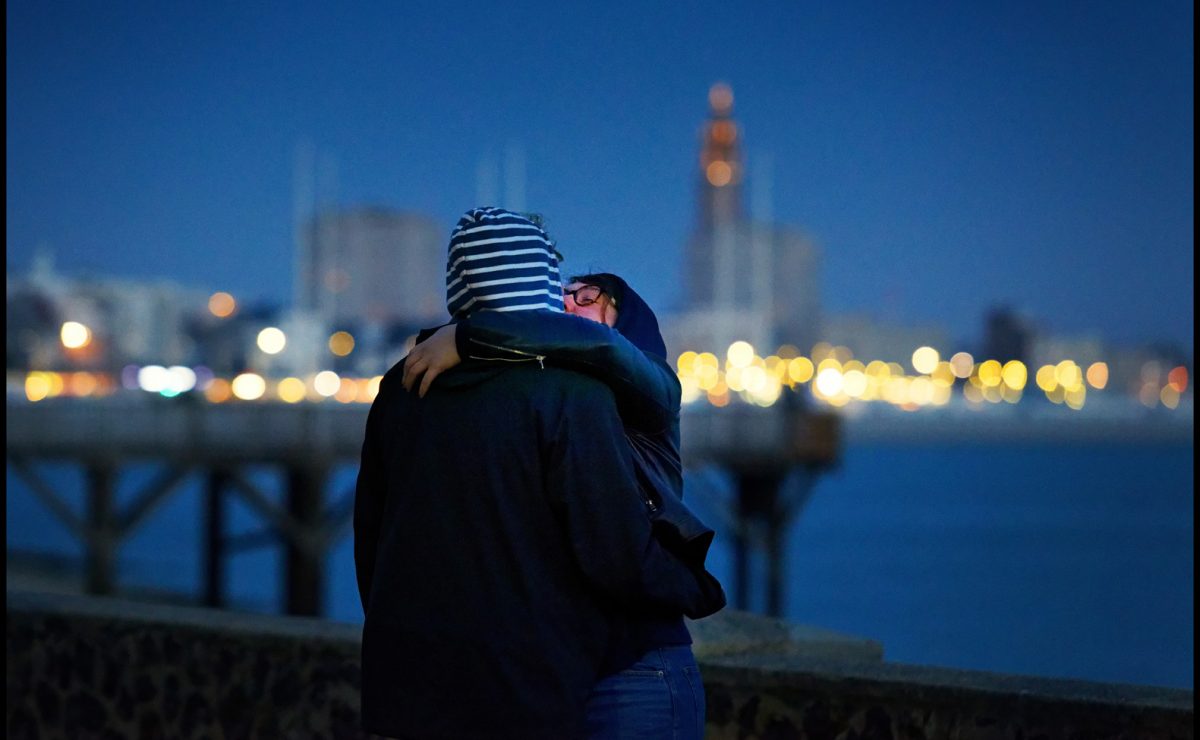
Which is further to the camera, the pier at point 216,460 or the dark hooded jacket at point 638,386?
the pier at point 216,460

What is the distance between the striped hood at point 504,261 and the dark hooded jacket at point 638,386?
10 centimetres

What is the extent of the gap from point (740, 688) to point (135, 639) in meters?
2.19

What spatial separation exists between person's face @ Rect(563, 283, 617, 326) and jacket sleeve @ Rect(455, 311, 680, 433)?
0.27m

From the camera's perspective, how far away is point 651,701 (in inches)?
109

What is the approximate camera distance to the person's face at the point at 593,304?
303 centimetres

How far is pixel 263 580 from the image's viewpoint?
173 feet

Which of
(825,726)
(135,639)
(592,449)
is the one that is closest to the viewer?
(592,449)

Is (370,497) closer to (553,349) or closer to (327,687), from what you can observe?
(553,349)

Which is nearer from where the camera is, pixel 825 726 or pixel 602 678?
pixel 602 678

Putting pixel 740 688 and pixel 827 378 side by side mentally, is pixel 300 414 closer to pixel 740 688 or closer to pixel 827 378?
pixel 740 688

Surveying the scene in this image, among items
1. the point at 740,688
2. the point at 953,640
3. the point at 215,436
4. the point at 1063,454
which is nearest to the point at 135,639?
the point at 740,688

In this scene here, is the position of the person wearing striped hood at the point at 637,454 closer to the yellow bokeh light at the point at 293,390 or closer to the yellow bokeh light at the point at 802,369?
the yellow bokeh light at the point at 293,390

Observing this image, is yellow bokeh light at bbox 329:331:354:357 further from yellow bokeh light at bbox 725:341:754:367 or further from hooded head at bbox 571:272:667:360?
hooded head at bbox 571:272:667:360

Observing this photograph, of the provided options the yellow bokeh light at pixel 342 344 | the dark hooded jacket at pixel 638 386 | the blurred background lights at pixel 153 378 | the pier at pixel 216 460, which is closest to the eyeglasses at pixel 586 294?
the dark hooded jacket at pixel 638 386
